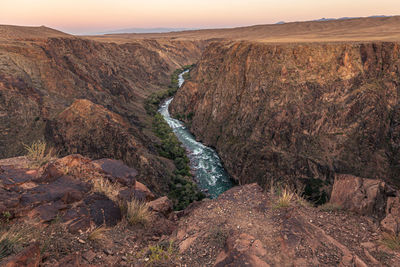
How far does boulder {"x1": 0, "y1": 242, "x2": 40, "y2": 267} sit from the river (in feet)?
69.0

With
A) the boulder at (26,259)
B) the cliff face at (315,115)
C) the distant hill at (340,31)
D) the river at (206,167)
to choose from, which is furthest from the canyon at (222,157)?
the distant hill at (340,31)

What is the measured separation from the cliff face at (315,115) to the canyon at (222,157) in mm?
124

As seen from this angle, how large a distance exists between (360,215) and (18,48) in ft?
141

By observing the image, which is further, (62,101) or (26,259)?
(62,101)

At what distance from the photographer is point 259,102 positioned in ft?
91.5

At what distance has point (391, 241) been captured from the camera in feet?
14.0

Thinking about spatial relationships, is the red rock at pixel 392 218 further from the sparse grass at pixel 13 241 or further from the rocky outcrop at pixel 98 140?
the rocky outcrop at pixel 98 140

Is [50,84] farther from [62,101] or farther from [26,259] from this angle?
[26,259]

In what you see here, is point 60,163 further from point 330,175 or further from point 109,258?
point 330,175

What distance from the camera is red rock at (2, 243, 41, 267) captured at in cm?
303

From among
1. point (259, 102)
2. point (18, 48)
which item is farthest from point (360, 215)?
point (18, 48)

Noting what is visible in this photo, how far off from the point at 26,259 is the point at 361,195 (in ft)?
24.7

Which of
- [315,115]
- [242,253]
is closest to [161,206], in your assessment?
[242,253]

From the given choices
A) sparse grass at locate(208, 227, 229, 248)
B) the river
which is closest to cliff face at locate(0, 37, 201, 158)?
the river
